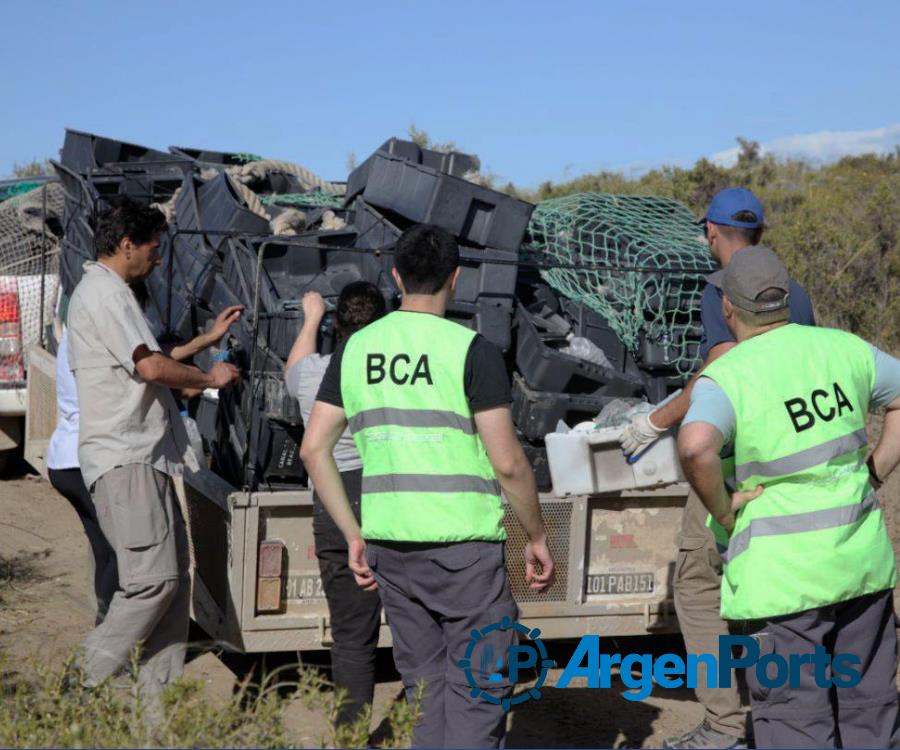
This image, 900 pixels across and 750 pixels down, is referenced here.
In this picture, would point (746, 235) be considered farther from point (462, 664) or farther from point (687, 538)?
point (462, 664)

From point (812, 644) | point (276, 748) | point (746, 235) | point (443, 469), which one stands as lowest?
point (276, 748)

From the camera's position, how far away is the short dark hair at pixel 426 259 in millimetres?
3355

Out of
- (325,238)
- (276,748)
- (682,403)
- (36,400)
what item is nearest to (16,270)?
(36,400)

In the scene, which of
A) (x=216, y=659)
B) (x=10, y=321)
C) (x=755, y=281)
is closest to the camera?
(x=755, y=281)

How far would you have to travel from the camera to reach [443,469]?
10.8ft

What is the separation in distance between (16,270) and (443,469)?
5.85 m

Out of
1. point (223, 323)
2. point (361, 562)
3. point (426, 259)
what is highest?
point (426, 259)

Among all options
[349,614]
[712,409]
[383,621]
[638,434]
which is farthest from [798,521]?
[383,621]

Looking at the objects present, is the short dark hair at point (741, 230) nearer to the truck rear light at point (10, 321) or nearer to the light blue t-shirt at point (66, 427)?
the light blue t-shirt at point (66, 427)

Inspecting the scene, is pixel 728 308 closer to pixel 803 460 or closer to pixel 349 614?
pixel 803 460

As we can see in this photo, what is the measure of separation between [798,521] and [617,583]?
2.04m

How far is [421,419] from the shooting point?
10.8ft

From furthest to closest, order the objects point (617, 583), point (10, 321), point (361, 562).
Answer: point (10, 321) → point (617, 583) → point (361, 562)

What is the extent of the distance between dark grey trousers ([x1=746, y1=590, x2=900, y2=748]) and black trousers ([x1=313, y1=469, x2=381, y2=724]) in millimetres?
→ 1500
